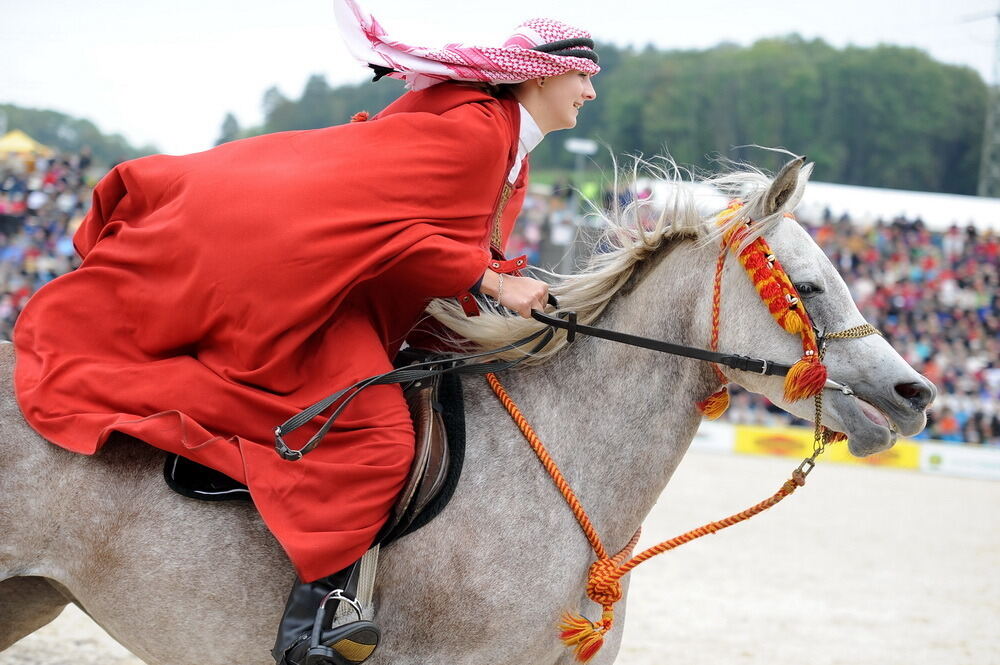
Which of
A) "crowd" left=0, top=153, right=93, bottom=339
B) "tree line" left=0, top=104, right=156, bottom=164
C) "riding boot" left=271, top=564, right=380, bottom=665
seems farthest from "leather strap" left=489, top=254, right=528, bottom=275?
"tree line" left=0, top=104, right=156, bottom=164

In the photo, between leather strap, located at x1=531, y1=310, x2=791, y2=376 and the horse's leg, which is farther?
the horse's leg

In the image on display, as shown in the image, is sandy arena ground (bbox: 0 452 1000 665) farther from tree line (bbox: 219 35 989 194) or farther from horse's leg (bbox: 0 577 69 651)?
tree line (bbox: 219 35 989 194)

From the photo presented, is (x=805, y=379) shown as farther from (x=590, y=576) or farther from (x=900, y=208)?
(x=900, y=208)

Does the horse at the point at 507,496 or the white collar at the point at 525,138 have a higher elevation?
the white collar at the point at 525,138

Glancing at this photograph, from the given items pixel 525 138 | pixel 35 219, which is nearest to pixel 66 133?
pixel 35 219

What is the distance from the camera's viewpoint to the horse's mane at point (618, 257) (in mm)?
2873

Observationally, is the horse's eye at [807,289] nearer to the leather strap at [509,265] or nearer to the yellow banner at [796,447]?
the leather strap at [509,265]

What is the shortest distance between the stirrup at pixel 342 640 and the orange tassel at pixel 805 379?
1313 millimetres

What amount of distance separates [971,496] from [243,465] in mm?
13108

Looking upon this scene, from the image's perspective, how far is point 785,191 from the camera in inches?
106

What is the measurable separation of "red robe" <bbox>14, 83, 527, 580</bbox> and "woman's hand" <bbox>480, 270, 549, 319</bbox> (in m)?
0.06

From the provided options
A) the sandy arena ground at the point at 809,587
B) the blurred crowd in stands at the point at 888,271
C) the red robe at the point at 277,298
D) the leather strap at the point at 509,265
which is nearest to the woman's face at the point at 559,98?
the red robe at the point at 277,298

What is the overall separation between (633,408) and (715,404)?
0.81ft

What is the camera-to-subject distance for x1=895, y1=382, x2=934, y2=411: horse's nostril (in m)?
2.56
